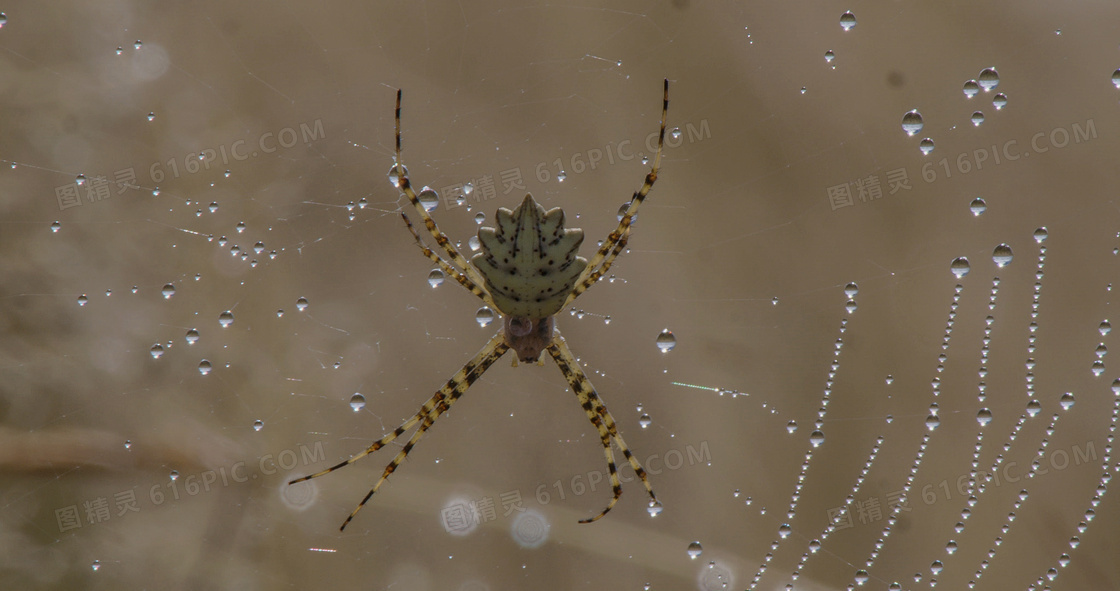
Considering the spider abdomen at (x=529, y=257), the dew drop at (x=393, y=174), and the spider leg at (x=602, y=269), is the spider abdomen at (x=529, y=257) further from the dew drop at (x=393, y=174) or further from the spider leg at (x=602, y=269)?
the dew drop at (x=393, y=174)

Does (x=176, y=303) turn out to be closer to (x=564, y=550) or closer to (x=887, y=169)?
(x=564, y=550)

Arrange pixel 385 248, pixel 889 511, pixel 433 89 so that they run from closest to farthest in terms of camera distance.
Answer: pixel 433 89 < pixel 385 248 < pixel 889 511

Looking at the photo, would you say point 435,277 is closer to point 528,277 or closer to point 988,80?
point 528,277


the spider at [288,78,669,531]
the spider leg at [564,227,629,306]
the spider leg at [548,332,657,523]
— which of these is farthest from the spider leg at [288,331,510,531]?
the spider leg at [564,227,629,306]

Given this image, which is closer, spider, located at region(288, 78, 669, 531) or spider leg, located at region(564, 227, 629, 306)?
spider, located at region(288, 78, 669, 531)

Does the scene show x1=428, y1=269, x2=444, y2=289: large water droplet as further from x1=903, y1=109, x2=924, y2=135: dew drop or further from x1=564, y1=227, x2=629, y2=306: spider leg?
x1=903, y1=109, x2=924, y2=135: dew drop

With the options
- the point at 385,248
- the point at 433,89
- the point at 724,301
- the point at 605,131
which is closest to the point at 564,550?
the point at 724,301

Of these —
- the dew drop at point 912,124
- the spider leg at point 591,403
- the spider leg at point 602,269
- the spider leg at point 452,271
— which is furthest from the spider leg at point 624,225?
the dew drop at point 912,124
